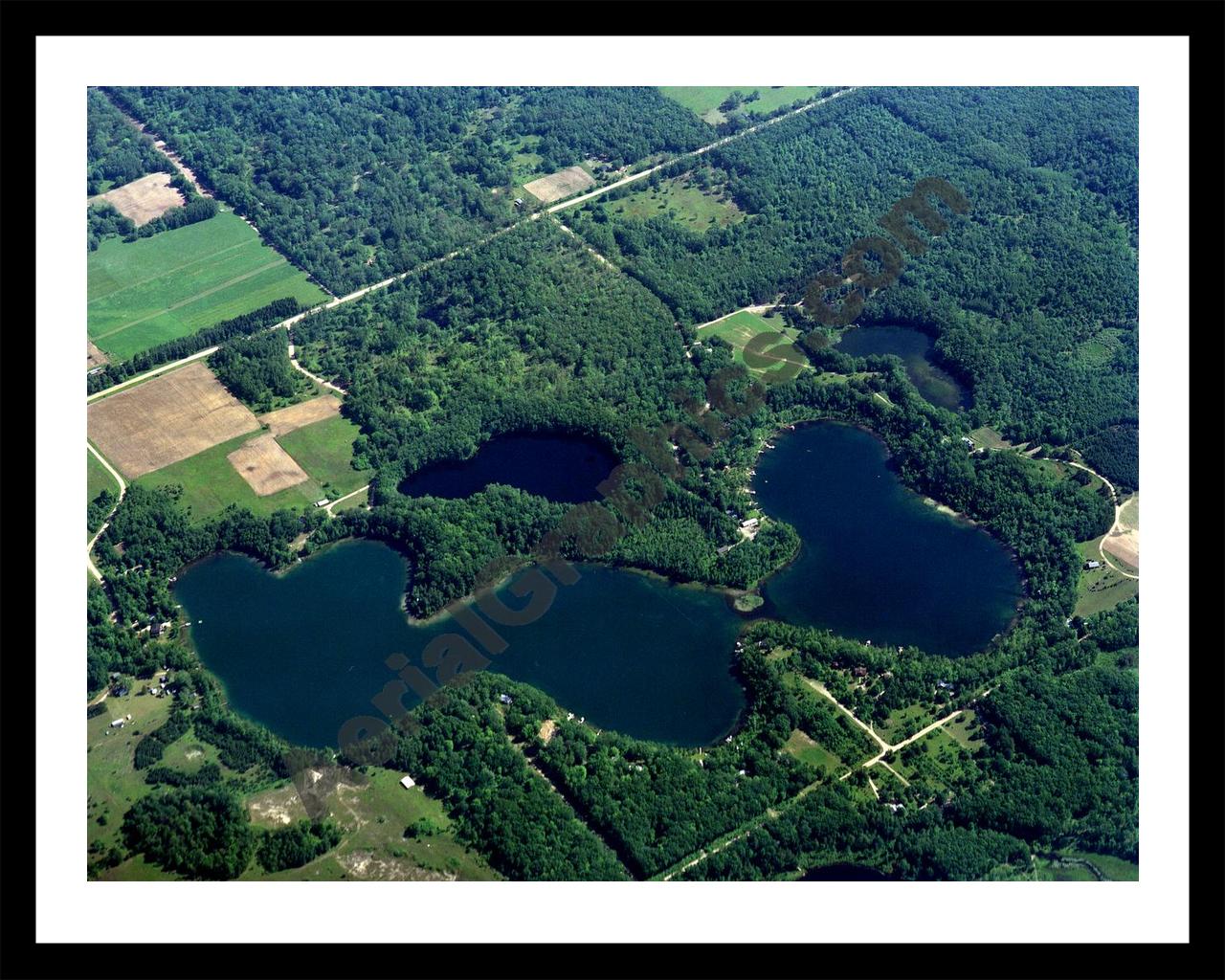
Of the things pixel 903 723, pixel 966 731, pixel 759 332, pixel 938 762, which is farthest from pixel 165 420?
pixel 966 731

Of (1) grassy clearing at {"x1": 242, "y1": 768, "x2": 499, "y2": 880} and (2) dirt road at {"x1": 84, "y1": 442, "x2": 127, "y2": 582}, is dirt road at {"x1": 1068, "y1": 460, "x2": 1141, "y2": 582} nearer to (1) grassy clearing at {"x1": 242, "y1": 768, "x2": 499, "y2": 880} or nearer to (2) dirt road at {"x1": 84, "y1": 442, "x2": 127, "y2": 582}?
(1) grassy clearing at {"x1": 242, "y1": 768, "x2": 499, "y2": 880}

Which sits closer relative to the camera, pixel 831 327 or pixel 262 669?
pixel 262 669

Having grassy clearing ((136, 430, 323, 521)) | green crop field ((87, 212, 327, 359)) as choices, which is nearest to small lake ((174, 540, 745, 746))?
grassy clearing ((136, 430, 323, 521))

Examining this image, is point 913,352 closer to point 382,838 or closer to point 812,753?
point 812,753

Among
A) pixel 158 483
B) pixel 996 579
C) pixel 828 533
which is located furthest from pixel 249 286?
pixel 996 579

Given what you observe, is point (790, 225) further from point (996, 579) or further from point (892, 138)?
point (996, 579)

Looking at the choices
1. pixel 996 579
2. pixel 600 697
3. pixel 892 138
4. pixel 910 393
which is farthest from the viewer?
pixel 892 138
